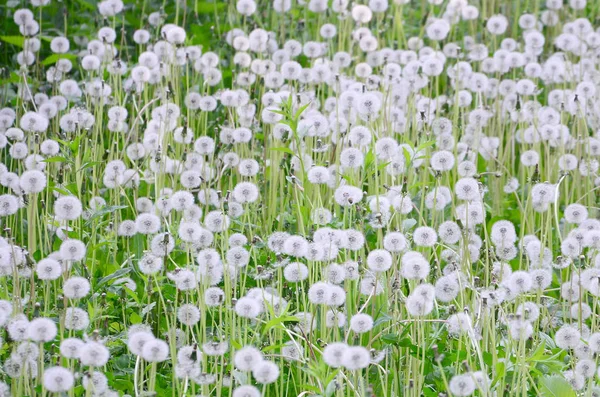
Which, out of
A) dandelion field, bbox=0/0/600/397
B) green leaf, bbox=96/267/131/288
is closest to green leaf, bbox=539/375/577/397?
dandelion field, bbox=0/0/600/397

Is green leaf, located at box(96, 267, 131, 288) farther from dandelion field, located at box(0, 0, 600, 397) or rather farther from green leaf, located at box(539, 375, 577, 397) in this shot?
green leaf, located at box(539, 375, 577, 397)

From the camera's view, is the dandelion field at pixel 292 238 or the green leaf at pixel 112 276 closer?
the dandelion field at pixel 292 238

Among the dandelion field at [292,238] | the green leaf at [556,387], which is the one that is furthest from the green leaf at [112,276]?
the green leaf at [556,387]

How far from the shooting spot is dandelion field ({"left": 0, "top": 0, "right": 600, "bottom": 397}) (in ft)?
6.79

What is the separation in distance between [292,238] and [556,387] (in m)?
0.66

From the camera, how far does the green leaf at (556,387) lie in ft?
6.75

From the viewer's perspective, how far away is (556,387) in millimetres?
2080

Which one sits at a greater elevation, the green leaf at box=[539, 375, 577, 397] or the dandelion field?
the dandelion field

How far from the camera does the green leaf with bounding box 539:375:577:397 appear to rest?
2059 millimetres

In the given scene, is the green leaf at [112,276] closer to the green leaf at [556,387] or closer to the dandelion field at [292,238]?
the dandelion field at [292,238]

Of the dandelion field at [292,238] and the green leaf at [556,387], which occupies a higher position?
the dandelion field at [292,238]

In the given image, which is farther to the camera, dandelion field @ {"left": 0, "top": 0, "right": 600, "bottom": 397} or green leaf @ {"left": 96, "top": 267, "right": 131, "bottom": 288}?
green leaf @ {"left": 96, "top": 267, "right": 131, "bottom": 288}

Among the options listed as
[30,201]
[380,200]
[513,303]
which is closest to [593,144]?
[513,303]

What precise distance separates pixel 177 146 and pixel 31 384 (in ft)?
4.49
